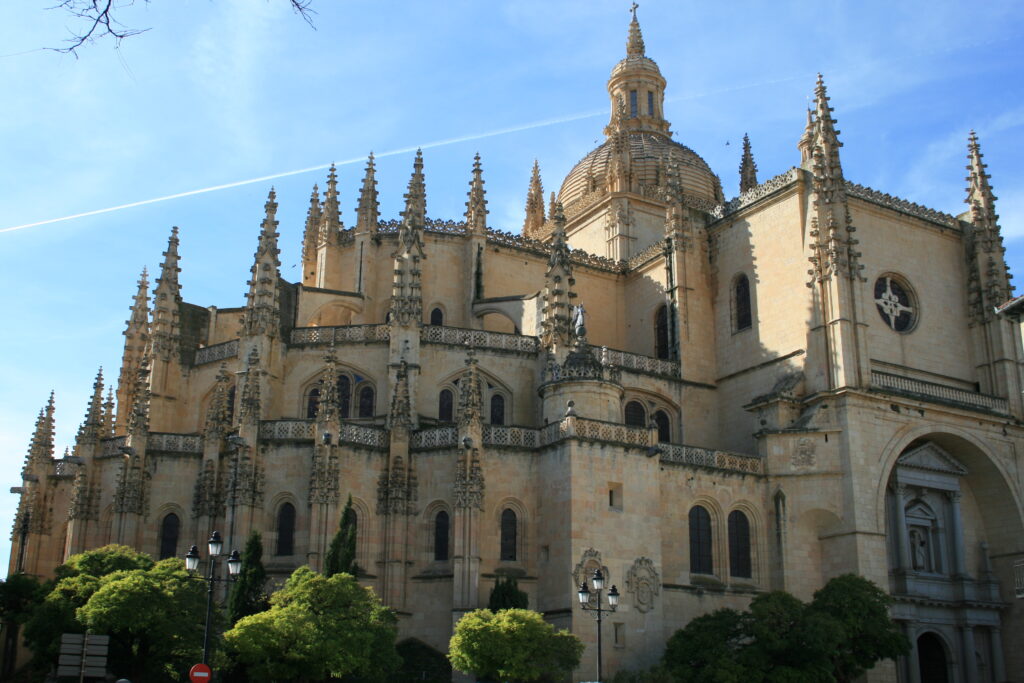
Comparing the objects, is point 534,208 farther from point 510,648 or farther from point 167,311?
point 510,648

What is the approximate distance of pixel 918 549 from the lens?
39.6 metres

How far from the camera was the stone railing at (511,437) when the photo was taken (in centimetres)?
3450

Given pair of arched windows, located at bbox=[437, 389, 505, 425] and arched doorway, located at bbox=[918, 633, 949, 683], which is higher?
pair of arched windows, located at bbox=[437, 389, 505, 425]

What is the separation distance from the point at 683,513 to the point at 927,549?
10230 millimetres

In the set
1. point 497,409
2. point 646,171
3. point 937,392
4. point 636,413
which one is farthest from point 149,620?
point 646,171

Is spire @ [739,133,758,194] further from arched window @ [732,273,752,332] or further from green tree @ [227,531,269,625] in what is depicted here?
green tree @ [227,531,269,625]

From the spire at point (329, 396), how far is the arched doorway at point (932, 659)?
2170cm

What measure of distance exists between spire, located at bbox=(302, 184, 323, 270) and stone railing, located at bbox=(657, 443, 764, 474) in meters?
18.3

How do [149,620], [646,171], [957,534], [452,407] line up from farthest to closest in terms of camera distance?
[646,171]
[957,534]
[452,407]
[149,620]

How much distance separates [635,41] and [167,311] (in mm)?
34060

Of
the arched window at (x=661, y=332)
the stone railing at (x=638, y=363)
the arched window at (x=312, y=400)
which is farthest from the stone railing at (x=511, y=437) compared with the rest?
the arched window at (x=661, y=332)

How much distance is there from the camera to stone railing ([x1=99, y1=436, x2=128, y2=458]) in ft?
120

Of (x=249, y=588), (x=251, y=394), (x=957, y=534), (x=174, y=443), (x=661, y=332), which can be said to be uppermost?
(x=661, y=332)

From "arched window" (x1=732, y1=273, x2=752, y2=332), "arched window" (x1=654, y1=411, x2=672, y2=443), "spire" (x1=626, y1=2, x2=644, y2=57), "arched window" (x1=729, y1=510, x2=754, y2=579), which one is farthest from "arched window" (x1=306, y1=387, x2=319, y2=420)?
"spire" (x1=626, y1=2, x2=644, y2=57)
